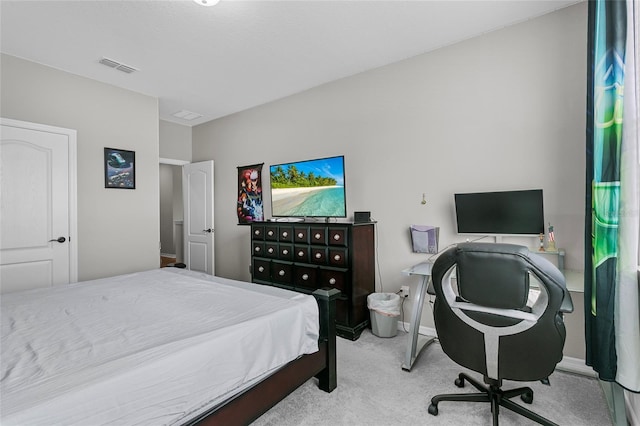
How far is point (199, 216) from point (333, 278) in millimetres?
3115

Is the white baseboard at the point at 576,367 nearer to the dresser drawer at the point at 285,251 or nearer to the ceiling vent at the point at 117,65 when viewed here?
the dresser drawer at the point at 285,251

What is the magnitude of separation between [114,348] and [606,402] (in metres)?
2.86

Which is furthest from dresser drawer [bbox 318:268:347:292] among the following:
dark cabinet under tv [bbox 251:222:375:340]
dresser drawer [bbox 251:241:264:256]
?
dresser drawer [bbox 251:241:264:256]

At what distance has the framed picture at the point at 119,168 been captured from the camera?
386 centimetres

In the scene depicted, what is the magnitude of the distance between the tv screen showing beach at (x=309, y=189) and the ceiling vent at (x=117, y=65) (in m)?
1.93

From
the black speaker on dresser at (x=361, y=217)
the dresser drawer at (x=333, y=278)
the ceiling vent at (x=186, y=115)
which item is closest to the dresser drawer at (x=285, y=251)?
the dresser drawer at (x=333, y=278)

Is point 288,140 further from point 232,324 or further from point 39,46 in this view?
point 232,324

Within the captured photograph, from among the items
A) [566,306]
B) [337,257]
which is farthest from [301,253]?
[566,306]

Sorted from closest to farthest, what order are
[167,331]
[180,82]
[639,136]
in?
[167,331] → [639,136] → [180,82]

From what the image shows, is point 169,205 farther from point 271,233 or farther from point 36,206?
point 271,233

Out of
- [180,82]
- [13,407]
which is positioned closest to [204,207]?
[180,82]

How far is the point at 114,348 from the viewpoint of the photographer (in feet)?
4.39

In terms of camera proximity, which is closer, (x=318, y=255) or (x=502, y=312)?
(x=502, y=312)

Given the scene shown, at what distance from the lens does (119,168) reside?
156 inches
